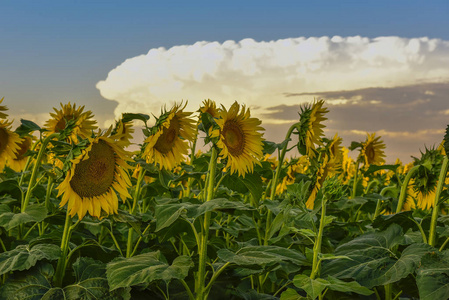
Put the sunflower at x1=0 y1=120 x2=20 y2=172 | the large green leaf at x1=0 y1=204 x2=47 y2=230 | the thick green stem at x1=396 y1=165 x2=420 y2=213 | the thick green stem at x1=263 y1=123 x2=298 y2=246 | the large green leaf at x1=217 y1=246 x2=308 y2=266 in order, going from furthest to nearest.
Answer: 1. the sunflower at x1=0 y1=120 x2=20 y2=172
2. the thick green stem at x1=263 y1=123 x2=298 y2=246
3. the thick green stem at x1=396 y1=165 x2=420 y2=213
4. the large green leaf at x1=0 y1=204 x2=47 y2=230
5. the large green leaf at x1=217 y1=246 x2=308 y2=266

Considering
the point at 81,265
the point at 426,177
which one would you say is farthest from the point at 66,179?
the point at 426,177

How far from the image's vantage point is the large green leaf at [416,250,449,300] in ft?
7.32

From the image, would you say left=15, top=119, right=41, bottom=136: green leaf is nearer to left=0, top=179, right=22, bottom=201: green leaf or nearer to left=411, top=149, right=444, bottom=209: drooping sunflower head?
left=0, top=179, right=22, bottom=201: green leaf

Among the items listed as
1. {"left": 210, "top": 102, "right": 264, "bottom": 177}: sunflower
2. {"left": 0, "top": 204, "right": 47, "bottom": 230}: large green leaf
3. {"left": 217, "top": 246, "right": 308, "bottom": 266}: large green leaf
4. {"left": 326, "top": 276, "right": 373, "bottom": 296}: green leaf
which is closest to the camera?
{"left": 326, "top": 276, "right": 373, "bottom": 296}: green leaf

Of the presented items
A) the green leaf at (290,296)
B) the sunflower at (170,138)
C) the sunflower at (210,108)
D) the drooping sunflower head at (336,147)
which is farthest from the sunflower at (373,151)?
the green leaf at (290,296)

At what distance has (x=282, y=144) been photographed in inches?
125

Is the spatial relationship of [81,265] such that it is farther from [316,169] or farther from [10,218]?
[316,169]

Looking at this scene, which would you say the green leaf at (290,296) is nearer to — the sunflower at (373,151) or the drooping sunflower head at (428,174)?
the drooping sunflower head at (428,174)

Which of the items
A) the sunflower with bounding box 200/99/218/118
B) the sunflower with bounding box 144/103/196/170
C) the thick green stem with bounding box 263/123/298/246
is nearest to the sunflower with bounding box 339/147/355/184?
the sunflower with bounding box 200/99/218/118

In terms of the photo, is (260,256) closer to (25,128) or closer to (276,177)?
(276,177)

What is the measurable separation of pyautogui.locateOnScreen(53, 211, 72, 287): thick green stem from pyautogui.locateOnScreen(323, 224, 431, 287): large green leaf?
4.07ft

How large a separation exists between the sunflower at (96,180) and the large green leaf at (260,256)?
634mm

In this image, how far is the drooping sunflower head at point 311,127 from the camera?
3535 mm

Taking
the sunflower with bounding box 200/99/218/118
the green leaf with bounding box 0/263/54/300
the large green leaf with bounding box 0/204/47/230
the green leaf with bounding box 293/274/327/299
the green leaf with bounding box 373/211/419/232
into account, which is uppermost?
the sunflower with bounding box 200/99/218/118
